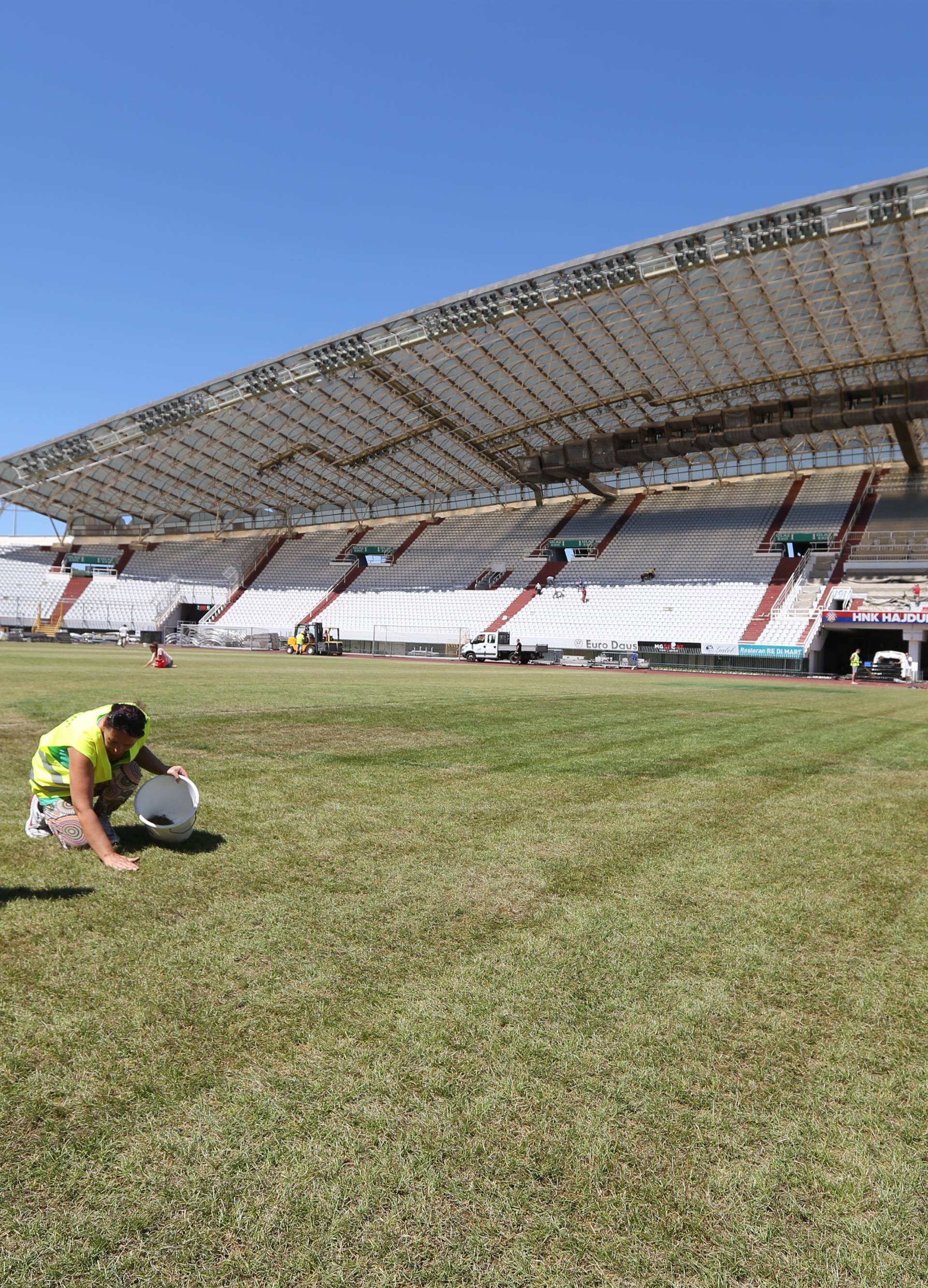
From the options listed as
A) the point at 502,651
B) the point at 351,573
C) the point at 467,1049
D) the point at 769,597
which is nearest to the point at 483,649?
the point at 502,651

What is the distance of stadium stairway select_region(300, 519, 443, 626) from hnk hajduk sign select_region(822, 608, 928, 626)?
3616cm

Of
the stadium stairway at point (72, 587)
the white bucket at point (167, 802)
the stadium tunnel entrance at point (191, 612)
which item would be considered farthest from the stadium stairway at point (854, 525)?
the stadium stairway at point (72, 587)

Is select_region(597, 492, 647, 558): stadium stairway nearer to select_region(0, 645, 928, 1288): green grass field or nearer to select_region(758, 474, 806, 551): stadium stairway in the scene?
select_region(758, 474, 806, 551): stadium stairway

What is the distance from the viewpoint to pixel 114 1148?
2500 millimetres

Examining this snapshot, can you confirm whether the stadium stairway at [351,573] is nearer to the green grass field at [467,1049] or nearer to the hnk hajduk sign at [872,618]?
the hnk hajduk sign at [872,618]

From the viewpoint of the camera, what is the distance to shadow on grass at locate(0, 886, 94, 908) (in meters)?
4.67

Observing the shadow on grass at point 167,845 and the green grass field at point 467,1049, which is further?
the shadow on grass at point 167,845

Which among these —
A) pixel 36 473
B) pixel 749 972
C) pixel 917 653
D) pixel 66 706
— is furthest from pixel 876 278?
pixel 36 473

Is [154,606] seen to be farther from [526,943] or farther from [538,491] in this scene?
[526,943]

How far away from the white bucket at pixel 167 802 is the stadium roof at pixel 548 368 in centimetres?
3556

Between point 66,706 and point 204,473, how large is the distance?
56.6 m

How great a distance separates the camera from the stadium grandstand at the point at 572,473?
39.4 metres

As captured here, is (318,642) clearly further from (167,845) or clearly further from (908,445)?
(167,845)

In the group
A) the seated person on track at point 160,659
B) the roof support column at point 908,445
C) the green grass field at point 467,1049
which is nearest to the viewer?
the green grass field at point 467,1049
